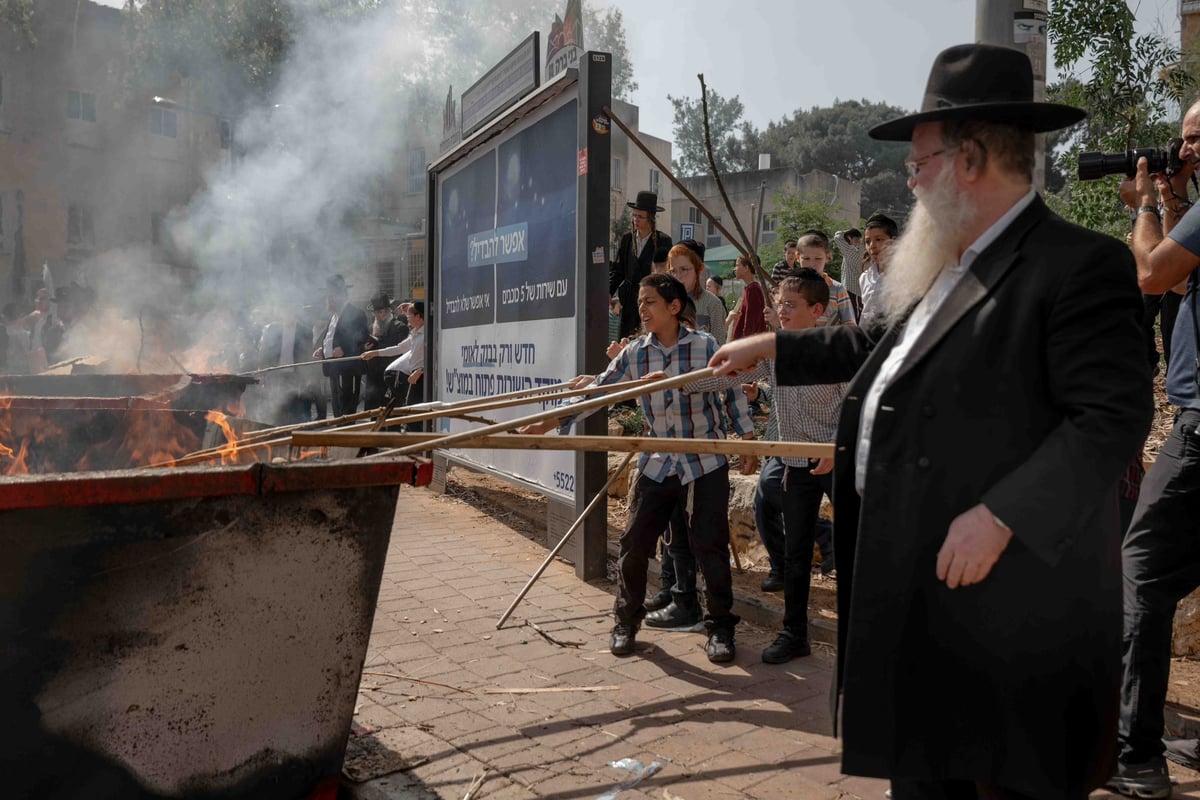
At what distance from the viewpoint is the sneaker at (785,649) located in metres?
5.09

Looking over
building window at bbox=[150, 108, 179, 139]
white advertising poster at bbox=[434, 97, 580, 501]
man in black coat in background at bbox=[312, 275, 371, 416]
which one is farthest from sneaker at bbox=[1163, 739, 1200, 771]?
building window at bbox=[150, 108, 179, 139]

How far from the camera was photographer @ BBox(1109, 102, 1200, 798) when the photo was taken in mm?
3498

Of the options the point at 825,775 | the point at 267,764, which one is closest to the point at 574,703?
the point at 825,775

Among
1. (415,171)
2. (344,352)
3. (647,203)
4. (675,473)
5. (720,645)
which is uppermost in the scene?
(415,171)

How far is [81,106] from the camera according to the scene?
38.8 metres

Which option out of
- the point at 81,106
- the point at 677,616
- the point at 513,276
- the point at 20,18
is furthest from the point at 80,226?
the point at 677,616

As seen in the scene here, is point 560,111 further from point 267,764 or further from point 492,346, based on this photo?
point 267,764

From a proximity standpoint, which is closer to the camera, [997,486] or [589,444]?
[997,486]

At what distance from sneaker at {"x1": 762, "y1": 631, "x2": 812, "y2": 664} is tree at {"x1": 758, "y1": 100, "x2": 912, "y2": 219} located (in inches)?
2897

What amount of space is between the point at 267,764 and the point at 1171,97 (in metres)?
10.9

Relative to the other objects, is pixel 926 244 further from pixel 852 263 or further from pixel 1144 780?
pixel 852 263

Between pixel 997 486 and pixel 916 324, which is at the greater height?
pixel 916 324

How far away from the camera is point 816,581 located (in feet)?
22.2

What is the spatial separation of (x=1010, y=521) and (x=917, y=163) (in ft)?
3.02
